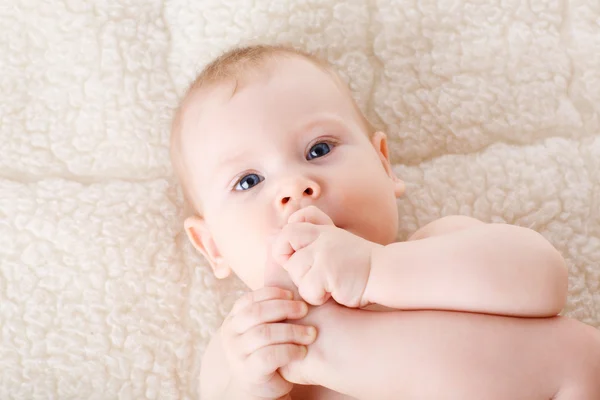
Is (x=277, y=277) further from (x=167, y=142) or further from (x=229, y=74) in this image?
(x=167, y=142)

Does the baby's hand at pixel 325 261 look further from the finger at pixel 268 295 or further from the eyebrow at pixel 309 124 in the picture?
the eyebrow at pixel 309 124

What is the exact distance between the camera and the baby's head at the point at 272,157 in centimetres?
116

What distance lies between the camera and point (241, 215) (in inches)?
47.4

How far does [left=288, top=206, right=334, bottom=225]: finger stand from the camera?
1.09 meters

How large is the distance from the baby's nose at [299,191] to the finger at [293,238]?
6cm

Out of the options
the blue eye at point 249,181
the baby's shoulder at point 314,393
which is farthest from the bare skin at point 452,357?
the blue eye at point 249,181

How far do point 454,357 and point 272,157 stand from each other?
1.29ft

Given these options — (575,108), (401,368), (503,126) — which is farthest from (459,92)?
(401,368)

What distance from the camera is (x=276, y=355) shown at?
1.07m

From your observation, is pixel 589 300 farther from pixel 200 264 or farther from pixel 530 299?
pixel 200 264

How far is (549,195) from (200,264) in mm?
655

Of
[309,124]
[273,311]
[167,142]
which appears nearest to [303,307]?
[273,311]

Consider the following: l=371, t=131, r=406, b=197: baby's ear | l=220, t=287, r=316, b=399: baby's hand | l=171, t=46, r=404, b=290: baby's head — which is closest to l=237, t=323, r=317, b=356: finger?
l=220, t=287, r=316, b=399: baby's hand

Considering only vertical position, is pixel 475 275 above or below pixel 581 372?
above
